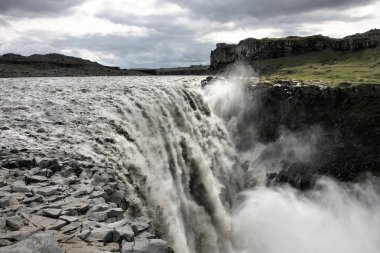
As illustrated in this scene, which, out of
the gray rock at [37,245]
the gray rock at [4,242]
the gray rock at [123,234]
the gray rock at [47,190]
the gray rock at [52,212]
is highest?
the gray rock at [37,245]

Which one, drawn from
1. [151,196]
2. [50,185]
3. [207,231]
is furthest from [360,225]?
[50,185]

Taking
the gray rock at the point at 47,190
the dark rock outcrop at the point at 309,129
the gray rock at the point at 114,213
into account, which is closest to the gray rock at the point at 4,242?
Answer: the gray rock at the point at 114,213

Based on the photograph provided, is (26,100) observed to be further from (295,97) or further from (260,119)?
(295,97)

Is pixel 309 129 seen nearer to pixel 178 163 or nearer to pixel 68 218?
pixel 178 163

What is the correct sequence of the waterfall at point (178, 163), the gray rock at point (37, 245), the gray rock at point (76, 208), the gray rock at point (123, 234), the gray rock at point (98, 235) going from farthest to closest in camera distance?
the waterfall at point (178, 163) → the gray rock at point (76, 208) → the gray rock at point (123, 234) → the gray rock at point (98, 235) → the gray rock at point (37, 245)

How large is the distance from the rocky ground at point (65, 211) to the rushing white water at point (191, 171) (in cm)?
258

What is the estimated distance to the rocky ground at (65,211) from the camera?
43.9 ft

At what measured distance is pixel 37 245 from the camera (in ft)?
40.7

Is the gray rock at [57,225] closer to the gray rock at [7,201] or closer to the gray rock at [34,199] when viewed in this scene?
the gray rock at [34,199]

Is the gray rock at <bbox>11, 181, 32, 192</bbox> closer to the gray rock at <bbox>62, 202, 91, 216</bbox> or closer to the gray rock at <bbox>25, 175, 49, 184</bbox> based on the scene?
the gray rock at <bbox>25, 175, 49, 184</bbox>

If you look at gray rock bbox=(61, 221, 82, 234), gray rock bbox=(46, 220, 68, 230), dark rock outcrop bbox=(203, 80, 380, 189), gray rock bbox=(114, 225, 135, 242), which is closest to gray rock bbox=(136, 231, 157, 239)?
gray rock bbox=(114, 225, 135, 242)

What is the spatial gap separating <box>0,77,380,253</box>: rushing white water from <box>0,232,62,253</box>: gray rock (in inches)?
376

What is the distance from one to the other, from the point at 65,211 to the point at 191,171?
921 inches

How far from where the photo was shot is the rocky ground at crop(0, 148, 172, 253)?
13375mm
